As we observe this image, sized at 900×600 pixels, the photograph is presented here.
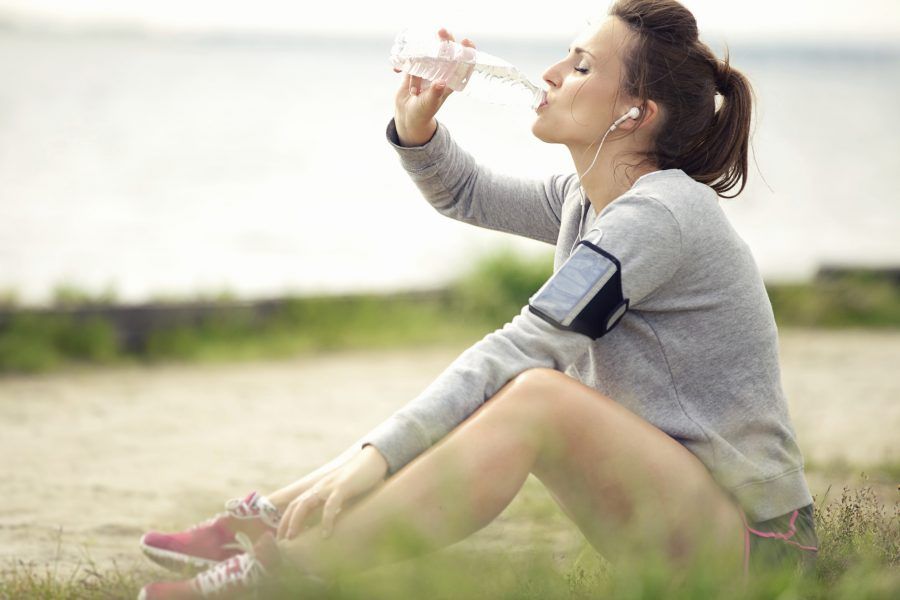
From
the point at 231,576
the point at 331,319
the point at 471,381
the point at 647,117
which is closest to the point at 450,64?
the point at 647,117

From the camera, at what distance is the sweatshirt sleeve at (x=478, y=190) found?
264cm

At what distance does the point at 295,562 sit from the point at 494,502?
38 cm

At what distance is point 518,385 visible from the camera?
6.63ft

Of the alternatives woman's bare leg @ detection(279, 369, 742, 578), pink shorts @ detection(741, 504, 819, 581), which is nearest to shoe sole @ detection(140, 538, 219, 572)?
woman's bare leg @ detection(279, 369, 742, 578)

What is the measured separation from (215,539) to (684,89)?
4.45 ft

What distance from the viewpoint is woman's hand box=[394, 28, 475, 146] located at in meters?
2.49

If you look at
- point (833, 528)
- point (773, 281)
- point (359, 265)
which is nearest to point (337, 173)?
point (359, 265)

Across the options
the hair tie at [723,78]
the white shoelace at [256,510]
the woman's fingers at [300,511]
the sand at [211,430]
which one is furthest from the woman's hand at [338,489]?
the hair tie at [723,78]

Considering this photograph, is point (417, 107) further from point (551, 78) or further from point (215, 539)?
point (215, 539)

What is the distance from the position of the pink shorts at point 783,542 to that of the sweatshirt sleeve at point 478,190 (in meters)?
0.87

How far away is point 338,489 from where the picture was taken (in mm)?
1978

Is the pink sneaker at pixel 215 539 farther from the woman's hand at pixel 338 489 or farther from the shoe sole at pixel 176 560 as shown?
the woman's hand at pixel 338 489

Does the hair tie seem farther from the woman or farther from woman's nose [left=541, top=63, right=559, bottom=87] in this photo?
woman's nose [left=541, top=63, right=559, bottom=87]

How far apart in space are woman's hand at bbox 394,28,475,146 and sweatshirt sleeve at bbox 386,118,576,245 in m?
0.03
